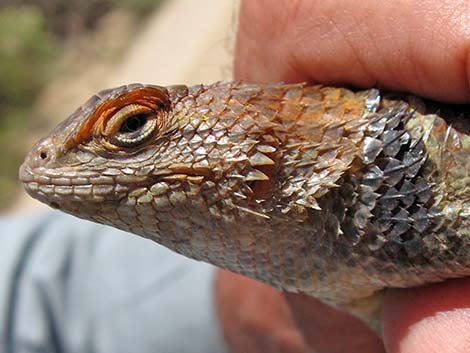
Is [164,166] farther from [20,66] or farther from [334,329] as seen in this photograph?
[20,66]

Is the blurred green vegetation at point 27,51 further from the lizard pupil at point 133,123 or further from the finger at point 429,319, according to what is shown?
the finger at point 429,319

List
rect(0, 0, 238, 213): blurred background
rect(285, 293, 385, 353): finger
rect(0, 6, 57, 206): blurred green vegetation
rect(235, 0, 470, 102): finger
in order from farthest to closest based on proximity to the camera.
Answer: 1. rect(0, 6, 57, 206): blurred green vegetation
2. rect(0, 0, 238, 213): blurred background
3. rect(285, 293, 385, 353): finger
4. rect(235, 0, 470, 102): finger

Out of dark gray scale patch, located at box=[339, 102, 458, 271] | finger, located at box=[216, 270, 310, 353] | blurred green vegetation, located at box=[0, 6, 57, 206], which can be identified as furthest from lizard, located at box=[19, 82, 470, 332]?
blurred green vegetation, located at box=[0, 6, 57, 206]

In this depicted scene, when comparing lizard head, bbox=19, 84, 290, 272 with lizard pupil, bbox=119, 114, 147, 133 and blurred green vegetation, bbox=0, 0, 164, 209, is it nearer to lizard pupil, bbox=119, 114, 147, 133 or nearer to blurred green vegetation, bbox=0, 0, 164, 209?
lizard pupil, bbox=119, 114, 147, 133

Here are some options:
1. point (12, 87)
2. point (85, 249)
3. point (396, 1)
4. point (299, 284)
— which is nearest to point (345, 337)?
point (299, 284)

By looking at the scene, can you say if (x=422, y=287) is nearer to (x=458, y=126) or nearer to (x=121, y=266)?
(x=458, y=126)

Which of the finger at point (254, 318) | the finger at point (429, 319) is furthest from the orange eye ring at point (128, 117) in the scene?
the finger at point (254, 318)
